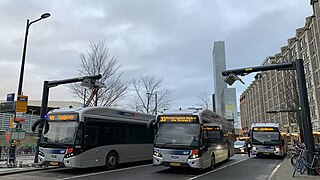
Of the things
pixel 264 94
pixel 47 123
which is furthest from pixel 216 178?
pixel 264 94

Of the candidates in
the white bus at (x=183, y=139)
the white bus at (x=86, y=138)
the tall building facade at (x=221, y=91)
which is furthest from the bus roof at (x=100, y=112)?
the tall building facade at (x=221, y=91)

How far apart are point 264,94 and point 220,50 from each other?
36.3m

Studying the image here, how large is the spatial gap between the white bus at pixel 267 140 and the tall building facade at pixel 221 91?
34.1m

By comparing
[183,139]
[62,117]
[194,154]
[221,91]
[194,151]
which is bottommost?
[194,154]

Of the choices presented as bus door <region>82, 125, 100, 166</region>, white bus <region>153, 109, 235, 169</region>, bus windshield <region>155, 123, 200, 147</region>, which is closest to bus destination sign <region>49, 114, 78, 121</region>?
bus door <region>82, 125, 100, 166</region>

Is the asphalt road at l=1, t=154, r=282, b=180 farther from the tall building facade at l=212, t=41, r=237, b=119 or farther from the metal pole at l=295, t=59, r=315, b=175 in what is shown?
the tall building facade at l=212, t=41, r=237, b=119

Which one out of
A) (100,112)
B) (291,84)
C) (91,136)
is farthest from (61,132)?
(291,84)

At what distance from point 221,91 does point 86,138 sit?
8803 cm

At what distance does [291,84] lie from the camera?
39125 mm

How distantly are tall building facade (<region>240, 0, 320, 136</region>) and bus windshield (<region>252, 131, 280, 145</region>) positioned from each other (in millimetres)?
11202

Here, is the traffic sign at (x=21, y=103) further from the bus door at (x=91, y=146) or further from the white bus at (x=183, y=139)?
the white bus at (x=183, y=139)

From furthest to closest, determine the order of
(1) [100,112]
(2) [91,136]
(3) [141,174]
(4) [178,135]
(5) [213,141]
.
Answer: (5) [213,141] < (1) [100,112] < (2) [91,136] < (4) [178,135] < (3) [141,174]

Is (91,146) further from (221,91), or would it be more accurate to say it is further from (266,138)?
(221,91)

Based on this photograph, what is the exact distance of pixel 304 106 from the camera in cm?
1331
